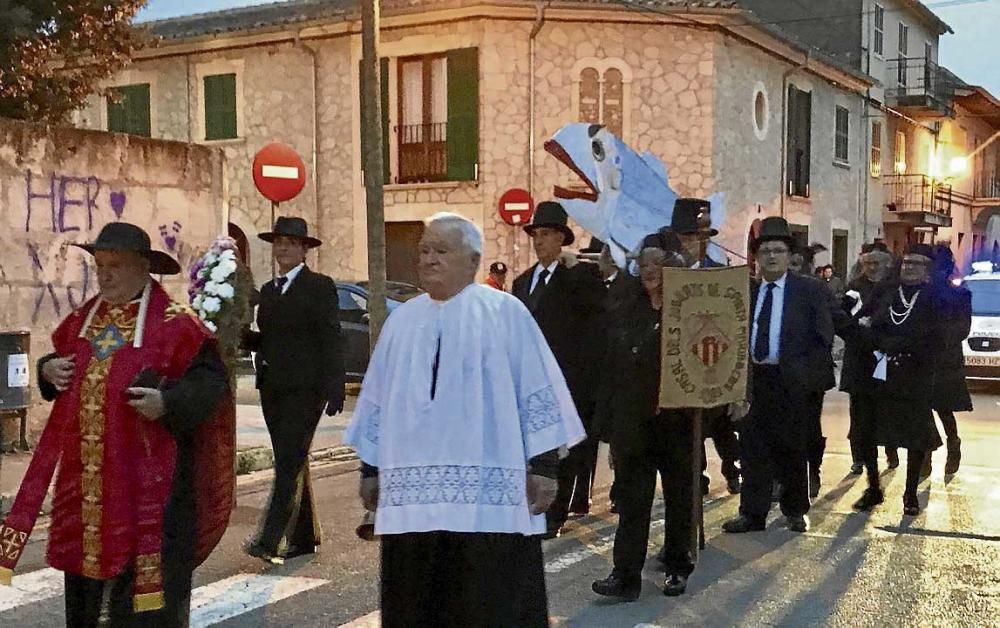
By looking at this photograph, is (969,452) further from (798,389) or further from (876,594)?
(876,594)

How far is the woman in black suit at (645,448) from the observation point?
5617mm

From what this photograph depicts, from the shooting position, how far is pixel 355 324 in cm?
1577

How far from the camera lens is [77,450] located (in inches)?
152

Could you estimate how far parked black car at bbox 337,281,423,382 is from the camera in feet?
51.2

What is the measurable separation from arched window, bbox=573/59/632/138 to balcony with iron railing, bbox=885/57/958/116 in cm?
1400

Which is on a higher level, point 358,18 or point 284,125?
point 358,18

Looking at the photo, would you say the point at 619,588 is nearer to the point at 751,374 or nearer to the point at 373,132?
the point at 751,374

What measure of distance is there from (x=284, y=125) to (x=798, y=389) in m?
17.1

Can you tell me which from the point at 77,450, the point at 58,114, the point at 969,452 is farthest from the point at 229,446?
the point at 58,114

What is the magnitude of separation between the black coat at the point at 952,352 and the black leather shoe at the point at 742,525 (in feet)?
6.05

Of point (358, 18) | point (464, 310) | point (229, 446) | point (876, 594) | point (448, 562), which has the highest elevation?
point (358, 18)

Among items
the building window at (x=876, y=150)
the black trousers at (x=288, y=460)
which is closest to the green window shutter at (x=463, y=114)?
the building window at (x=876, y=150)

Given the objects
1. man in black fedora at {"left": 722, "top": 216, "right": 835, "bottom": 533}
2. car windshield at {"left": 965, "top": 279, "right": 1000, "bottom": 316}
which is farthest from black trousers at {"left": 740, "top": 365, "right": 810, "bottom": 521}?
car windshield at {"left": 965, "top": 279, "right": 1000, "bottom": 316}

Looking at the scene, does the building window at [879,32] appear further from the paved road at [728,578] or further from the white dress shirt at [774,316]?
the white dress shirt at [774,316]
